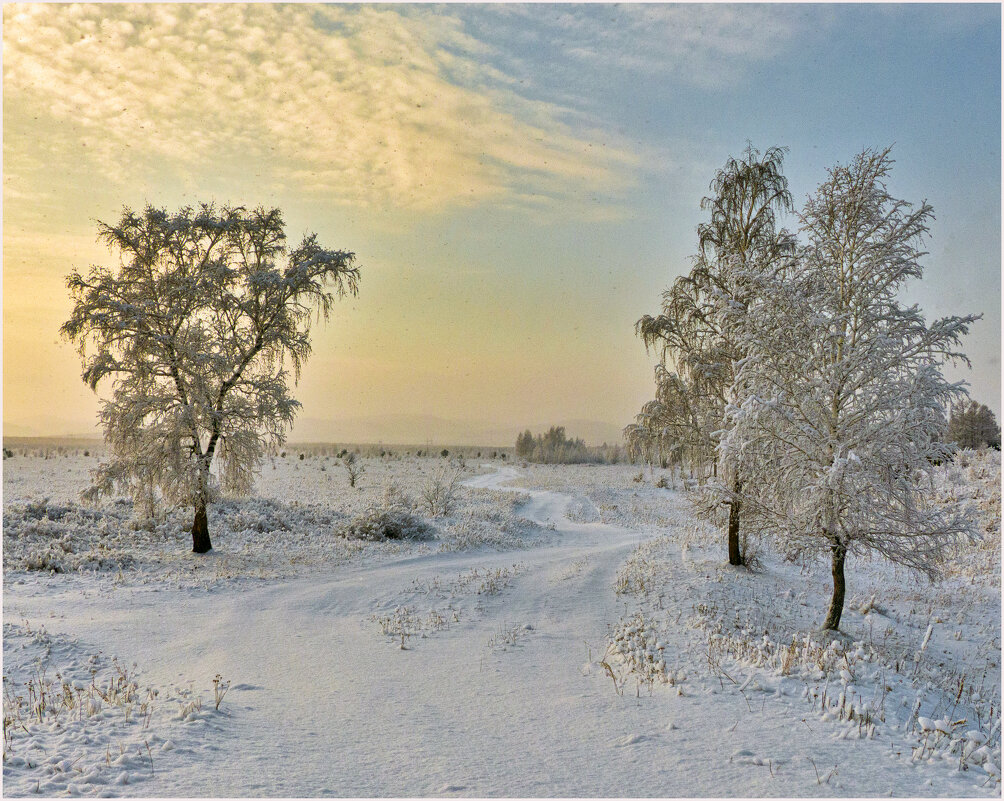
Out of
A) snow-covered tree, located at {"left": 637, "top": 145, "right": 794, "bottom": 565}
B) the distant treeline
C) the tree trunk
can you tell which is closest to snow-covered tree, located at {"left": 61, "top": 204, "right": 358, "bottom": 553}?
snow-covered tree, located at {"left": 637, "top": 145, "right": 794, "bottom": 565}

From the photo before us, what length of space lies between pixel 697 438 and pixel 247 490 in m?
13.0

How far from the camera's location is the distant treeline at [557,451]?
12119 centimetres

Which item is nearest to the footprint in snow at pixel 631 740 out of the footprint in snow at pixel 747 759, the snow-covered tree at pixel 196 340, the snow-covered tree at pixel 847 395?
the footprint in snow at pixel 747 759

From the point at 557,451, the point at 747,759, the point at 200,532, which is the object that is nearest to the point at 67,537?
the point at 200,532

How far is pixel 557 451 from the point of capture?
125125 millimetres

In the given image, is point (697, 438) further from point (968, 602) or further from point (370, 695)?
point (370, 695)

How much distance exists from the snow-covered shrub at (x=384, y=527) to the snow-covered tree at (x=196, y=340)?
4930 mm

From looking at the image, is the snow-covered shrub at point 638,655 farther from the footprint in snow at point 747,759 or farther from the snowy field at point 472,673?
Result: the footprint in snow at point 747,759

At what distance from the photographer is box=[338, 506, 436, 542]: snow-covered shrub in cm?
2114

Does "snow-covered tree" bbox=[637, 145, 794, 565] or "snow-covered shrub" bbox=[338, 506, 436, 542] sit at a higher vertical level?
"snow-covered tree" bbox=[637, 145, 794, 565]

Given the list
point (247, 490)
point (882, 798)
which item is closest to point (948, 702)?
point (882, 798)

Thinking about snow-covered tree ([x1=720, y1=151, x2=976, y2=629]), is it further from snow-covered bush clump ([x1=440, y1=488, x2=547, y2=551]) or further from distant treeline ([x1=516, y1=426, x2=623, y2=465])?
distant treeline ([x1=516, y1=426, x2=623, y2=465])

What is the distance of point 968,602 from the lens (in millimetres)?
16656

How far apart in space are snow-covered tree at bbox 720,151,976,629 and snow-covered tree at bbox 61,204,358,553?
42.2 feet
